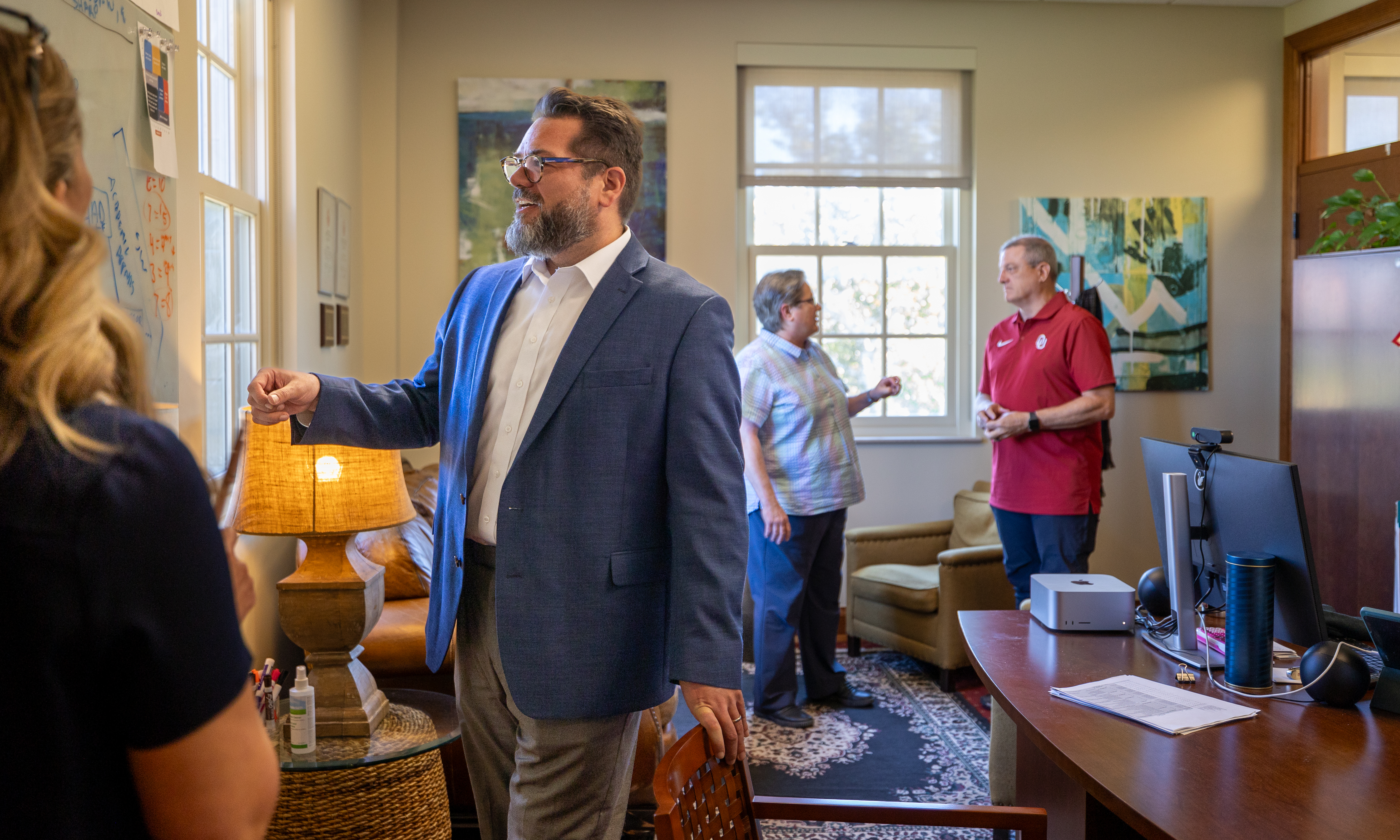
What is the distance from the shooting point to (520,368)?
152 centimetres

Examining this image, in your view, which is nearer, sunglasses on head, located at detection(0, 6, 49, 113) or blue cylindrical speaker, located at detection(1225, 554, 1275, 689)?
sunglasses on head, located at detection(0, 6, 49, 113)

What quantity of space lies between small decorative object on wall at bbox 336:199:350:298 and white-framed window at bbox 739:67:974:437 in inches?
75.6

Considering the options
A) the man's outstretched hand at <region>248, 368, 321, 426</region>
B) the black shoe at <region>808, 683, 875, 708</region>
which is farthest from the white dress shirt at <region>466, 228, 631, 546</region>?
the black shoe at <region>808, 683, 875, 708</region>

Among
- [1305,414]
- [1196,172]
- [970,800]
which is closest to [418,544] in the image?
[970,800]

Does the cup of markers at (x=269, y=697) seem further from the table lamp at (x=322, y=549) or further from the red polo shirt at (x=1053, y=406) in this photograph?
the red polo shirt at (x=1053, y=406)

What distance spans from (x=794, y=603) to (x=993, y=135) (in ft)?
9.20

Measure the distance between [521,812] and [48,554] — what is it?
102 centimetres

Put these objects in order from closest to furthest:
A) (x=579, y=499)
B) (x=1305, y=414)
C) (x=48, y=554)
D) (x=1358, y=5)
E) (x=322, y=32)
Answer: (x=48, y=554)
(x=579, y=499)
(x=322, y=32)
(x=1305, y=414)
(x=1358, y=5)

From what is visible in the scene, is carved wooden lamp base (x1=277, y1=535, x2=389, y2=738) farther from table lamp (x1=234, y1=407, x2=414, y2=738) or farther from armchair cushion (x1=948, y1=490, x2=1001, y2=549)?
armchair cushion (x1=948, y1=490, x2=1001, y2=549)

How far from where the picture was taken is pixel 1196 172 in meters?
5.11

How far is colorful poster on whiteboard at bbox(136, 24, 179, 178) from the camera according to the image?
1.99 metres

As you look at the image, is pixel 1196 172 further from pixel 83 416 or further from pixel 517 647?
pixel 83 416

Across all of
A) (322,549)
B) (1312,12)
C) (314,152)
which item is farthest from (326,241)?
(1312,12)

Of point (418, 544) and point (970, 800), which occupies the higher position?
point (418, 544)
